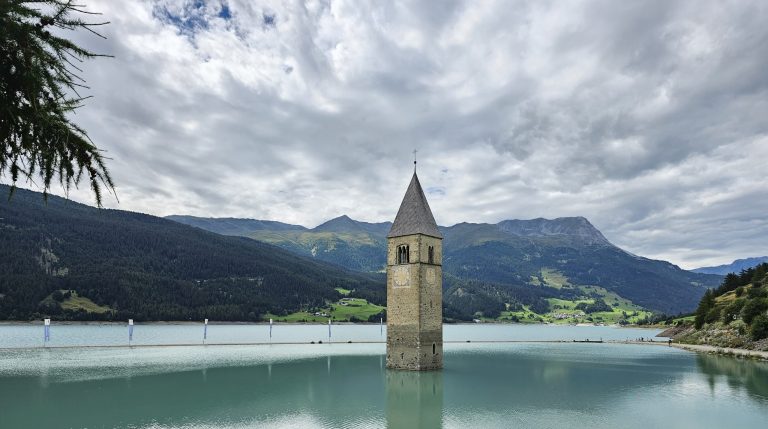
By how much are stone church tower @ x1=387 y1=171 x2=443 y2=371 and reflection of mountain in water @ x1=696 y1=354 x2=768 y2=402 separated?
25.6m

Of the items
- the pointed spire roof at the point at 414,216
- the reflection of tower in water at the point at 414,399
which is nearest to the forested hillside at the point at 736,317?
the reflection of tower in water at the point at 414,399

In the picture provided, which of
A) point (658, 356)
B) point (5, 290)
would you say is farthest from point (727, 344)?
point (5, 290)

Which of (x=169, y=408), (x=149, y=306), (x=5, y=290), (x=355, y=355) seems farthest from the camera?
(x=149, y=306)

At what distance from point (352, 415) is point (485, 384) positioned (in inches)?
695

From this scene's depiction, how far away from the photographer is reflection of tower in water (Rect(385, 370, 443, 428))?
3209cm

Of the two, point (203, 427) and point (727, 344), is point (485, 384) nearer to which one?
point (203, 427)

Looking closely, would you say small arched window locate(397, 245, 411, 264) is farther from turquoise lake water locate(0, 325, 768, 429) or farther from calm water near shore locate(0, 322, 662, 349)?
calm water near shore locate(0, 322, 662, 349)

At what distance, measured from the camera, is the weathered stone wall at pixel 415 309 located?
50812mm

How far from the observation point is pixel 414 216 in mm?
53719

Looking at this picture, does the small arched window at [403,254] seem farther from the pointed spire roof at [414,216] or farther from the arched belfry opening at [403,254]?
the pointed spire roof at [414,216]

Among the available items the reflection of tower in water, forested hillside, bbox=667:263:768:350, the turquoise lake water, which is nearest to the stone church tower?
the reflection of tower in water

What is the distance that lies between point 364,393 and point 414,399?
462 cm

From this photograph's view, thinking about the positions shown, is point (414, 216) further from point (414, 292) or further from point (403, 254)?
point (414, 292)

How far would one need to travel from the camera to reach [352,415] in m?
33.3
